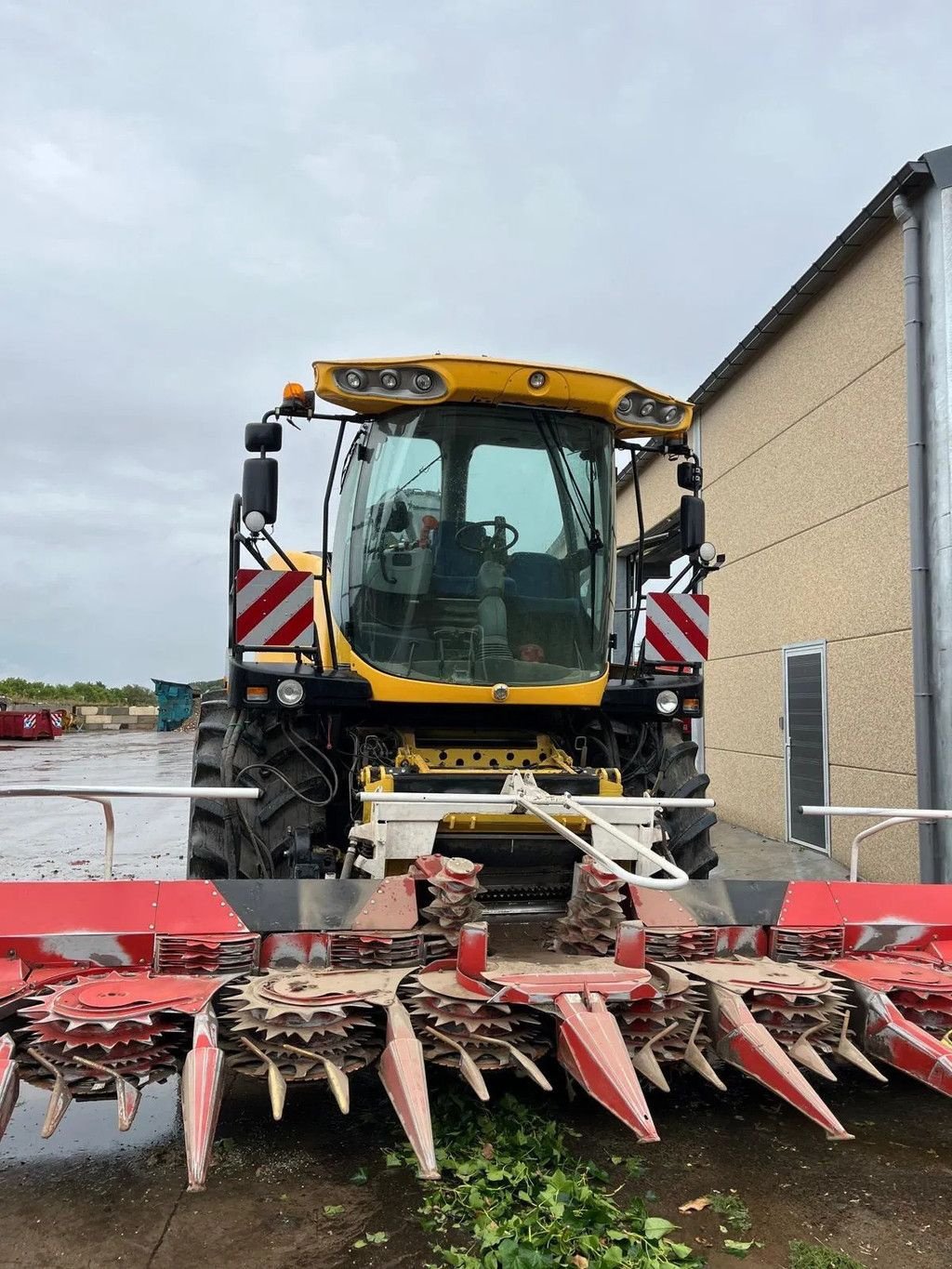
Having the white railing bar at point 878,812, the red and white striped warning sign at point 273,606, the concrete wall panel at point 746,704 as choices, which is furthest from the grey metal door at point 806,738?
the red and white striped warning sign at point 273,606

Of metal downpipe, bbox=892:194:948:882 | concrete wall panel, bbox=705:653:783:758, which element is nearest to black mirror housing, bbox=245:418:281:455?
metal downpipe, bbox=892:194:948:882

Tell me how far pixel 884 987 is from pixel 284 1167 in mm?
2094

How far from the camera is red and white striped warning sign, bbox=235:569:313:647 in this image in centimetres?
470

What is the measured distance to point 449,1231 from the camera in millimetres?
2709

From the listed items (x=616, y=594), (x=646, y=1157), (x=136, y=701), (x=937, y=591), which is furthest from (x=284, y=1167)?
(x=136, y=701)

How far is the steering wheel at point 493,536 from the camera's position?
182 inches

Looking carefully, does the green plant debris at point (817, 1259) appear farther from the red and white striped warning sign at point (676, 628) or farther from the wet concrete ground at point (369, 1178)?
the red and white striped warning sign at point (676, 628)

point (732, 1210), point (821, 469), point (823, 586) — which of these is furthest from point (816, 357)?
point (732, 1210)

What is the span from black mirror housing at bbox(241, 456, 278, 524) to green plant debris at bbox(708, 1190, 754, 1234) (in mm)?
3228

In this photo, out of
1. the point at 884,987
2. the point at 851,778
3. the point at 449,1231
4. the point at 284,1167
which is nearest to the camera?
the point at 449,1231

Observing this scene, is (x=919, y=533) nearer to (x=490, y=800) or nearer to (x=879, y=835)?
(x=879, y=835)

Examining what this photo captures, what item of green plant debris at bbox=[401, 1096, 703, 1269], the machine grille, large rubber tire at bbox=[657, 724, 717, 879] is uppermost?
large rubber tire at bbox=[657, 724, 717, 879]

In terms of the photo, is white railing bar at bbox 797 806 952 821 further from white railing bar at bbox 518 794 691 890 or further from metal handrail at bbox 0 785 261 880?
metal handrail at bbox 0 785 261 880

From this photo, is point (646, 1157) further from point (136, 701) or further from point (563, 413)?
point (136, 701)
